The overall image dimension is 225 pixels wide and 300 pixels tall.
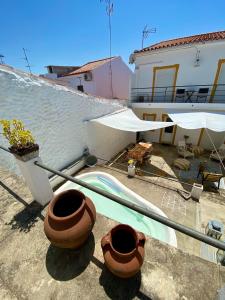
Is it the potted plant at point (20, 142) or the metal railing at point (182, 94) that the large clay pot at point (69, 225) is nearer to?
the potted plant at point (20, 142)

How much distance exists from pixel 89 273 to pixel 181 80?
1417 cm

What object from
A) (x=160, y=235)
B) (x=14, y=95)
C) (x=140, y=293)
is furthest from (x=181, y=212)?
(x=14, y=95)

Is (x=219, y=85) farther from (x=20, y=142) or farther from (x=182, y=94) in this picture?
(x=20, y=142)

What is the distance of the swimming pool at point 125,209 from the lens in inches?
196

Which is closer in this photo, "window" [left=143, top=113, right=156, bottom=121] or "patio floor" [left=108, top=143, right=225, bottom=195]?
"patio floor" [left=108, top=143, right=225, bottom=195]

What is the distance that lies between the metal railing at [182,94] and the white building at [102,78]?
3.00m

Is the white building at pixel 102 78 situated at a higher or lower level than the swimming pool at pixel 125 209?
higher

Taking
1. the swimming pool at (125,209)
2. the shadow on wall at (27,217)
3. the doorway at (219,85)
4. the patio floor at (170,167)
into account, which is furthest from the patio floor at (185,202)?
the doorway at (219,85)

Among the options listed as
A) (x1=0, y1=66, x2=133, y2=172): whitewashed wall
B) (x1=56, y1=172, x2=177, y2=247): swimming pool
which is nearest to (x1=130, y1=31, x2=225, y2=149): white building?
→ (x1=0, y1=66, x2=133, y2=172): whitewashed wall

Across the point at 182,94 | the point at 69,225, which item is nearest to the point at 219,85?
the point at 182,94

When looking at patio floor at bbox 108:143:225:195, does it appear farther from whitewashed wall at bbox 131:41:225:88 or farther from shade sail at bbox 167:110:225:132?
whitewashed wall at bbox 131:41:225:88

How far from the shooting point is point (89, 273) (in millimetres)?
1831

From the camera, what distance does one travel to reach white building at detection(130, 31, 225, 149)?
1041 cm

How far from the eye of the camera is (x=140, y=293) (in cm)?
165
